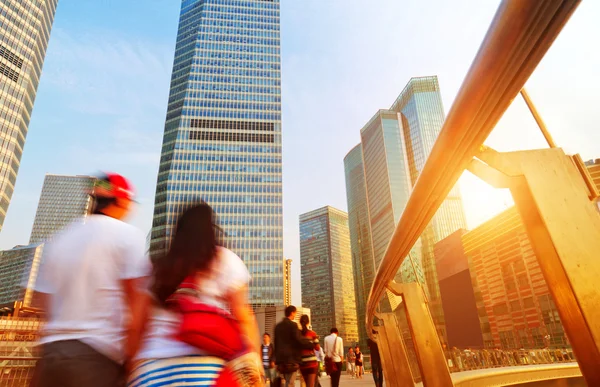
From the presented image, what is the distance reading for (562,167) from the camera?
3.40ft

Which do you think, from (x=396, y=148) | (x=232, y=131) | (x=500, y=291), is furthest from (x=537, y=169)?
(x=396, y=148)

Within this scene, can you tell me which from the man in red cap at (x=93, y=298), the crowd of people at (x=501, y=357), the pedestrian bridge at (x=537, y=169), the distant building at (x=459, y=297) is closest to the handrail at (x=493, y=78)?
the pedestrian bridge at (x=537, y=169)

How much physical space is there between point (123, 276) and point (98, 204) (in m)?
0.41

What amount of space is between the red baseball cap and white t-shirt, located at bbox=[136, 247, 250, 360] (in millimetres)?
658

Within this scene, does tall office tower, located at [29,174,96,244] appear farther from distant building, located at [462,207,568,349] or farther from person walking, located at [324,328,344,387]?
person walking, located at [324,328,344,387]

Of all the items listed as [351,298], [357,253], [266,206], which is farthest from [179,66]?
[351,298]

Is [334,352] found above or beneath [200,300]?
beneath

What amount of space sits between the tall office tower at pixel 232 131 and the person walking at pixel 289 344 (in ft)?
197

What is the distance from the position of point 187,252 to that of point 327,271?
17048 cm

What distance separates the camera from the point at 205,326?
1162mm

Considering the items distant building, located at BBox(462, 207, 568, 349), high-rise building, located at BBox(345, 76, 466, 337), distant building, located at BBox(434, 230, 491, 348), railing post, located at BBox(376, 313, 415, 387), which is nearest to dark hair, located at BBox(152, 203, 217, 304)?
railing post, located at BBox(376, 313, 415, 387)

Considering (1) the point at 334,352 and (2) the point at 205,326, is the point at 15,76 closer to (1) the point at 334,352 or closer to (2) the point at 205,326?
(1) the point at 334,352

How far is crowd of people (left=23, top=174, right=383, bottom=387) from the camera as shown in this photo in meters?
1.15

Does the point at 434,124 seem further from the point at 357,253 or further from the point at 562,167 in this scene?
the point at 562,167
